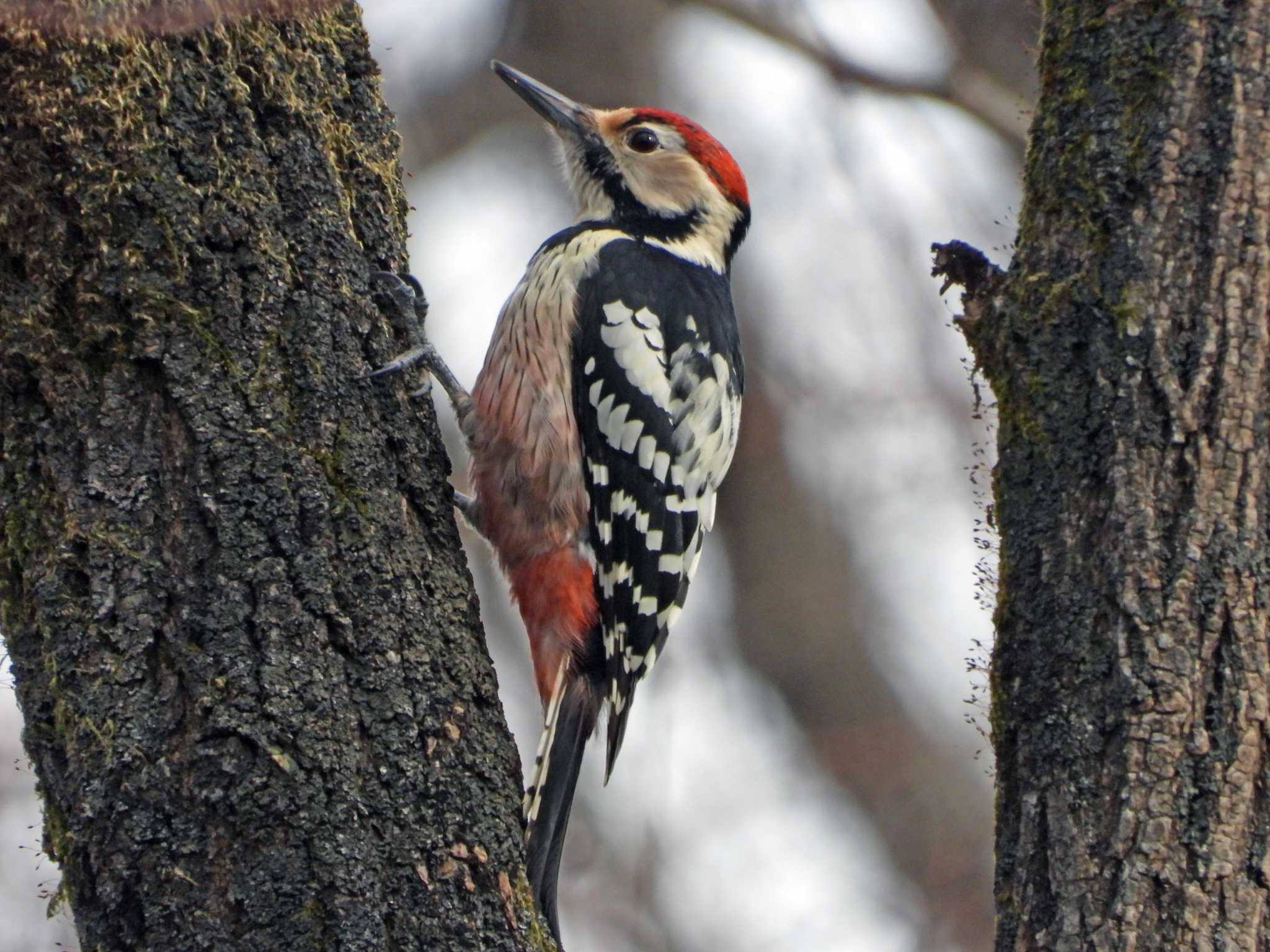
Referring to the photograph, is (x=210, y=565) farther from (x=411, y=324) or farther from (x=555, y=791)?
(x=555, y=791)

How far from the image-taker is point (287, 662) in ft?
7.45

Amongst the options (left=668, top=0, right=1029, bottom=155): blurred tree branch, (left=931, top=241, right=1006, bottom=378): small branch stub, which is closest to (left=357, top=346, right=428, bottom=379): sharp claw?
(left=931, top=241, right=1006, bottom=378): small branch stub

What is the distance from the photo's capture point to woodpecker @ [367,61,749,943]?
12.8 ft

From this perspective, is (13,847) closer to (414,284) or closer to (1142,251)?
(414,284)

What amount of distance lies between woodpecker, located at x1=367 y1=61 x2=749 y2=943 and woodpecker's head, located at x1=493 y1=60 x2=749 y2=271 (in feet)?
1.47

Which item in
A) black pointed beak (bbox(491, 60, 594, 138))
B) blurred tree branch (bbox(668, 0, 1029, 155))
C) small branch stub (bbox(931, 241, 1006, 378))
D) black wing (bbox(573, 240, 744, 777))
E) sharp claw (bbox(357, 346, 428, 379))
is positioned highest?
blurred tree branch (bbox(668, 0, 1029, 155))

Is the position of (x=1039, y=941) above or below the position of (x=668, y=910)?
below

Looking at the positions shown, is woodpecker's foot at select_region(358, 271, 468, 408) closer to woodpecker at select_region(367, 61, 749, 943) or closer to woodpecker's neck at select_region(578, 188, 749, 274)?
woodpecker at select_region(367, 61, 749, 943)

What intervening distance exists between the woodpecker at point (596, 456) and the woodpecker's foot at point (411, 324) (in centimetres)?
32

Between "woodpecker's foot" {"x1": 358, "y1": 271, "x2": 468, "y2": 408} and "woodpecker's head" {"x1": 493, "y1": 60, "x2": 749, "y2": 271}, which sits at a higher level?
"woodpecker's head" {"x1": 493, "y1": 60, "x2": 749, "y2": 271}

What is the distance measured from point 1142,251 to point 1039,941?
1.29m

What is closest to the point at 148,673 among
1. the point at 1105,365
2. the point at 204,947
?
the point at 204,947

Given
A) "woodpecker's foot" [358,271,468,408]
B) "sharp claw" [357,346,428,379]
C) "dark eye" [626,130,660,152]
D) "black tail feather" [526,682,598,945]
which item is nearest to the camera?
"sharp claw" [357,346,428,379]

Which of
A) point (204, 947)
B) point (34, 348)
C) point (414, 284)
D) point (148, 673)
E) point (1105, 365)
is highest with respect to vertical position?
point (414, 284)
